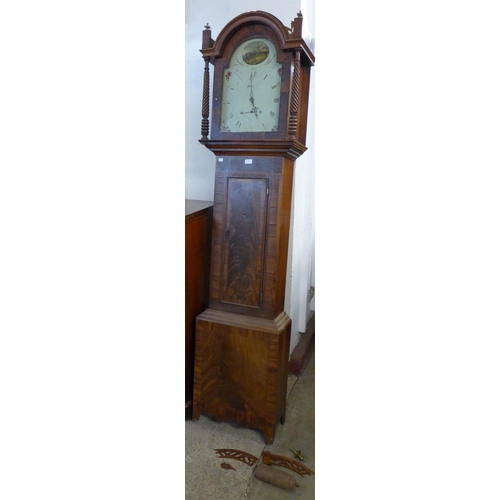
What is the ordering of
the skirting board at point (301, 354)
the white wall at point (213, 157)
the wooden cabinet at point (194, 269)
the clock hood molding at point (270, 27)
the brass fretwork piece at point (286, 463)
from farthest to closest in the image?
the skirting board at point (301, 354) → the white wall at point (213, 157) → the wooden cabinet at point (194, 269) → the brass fretwork piece at point (286, 463) → the clock hood molding at point (270, 27)

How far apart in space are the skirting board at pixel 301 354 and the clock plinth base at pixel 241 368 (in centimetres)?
46

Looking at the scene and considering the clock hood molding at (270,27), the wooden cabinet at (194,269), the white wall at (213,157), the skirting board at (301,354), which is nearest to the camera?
the clock hood molding at (270,27)

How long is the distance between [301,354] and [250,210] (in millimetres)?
987

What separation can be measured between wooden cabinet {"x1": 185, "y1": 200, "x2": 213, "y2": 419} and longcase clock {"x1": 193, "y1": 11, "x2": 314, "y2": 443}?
6cm

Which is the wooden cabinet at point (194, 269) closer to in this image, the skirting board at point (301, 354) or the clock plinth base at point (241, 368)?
the clock plinth base at point (241, 368)

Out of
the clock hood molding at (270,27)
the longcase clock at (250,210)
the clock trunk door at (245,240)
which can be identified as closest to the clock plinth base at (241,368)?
the longcase clock at (250,210)

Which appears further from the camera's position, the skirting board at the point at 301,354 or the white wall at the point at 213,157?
the skirting board at the point at 301,354

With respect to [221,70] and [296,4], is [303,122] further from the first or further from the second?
[296,4]

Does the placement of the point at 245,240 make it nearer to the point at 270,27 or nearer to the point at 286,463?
the point at 270,27

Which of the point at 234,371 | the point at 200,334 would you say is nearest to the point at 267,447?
the point at 234,371

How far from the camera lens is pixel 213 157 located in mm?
1827

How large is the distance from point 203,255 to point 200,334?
0.33 meters

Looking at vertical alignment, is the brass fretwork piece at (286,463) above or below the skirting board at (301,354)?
below

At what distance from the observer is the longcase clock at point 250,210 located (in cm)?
134
